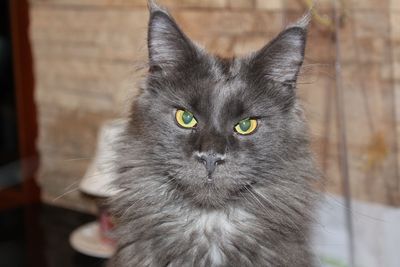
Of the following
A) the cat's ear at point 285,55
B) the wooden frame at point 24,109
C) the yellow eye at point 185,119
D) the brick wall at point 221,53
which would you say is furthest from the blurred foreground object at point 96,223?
the cat's ear at point 285,55

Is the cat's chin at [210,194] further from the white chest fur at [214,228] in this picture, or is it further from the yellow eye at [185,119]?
the yellow eye at [185,119]

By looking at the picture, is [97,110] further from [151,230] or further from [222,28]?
[151,230]

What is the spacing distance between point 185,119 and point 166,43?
20 centimetres

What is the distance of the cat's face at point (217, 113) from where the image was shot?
1.40m

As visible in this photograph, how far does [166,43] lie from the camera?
58.6 inches

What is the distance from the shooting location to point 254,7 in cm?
225

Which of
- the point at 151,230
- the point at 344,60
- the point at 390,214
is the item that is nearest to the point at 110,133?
the point at 151,230

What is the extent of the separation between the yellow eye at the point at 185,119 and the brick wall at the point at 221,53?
0.97 feet

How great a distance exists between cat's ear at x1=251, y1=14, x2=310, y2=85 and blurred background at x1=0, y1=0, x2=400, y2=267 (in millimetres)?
148

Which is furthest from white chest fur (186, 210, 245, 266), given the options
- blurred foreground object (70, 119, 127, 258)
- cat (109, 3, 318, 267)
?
blurred foreground object (70, 119, 127, 258)

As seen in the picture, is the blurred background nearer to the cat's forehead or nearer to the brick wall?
the brick wall

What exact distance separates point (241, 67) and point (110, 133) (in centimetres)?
89

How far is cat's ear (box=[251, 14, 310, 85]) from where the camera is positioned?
1.43 m

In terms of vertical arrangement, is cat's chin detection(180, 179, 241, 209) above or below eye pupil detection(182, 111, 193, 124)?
below
